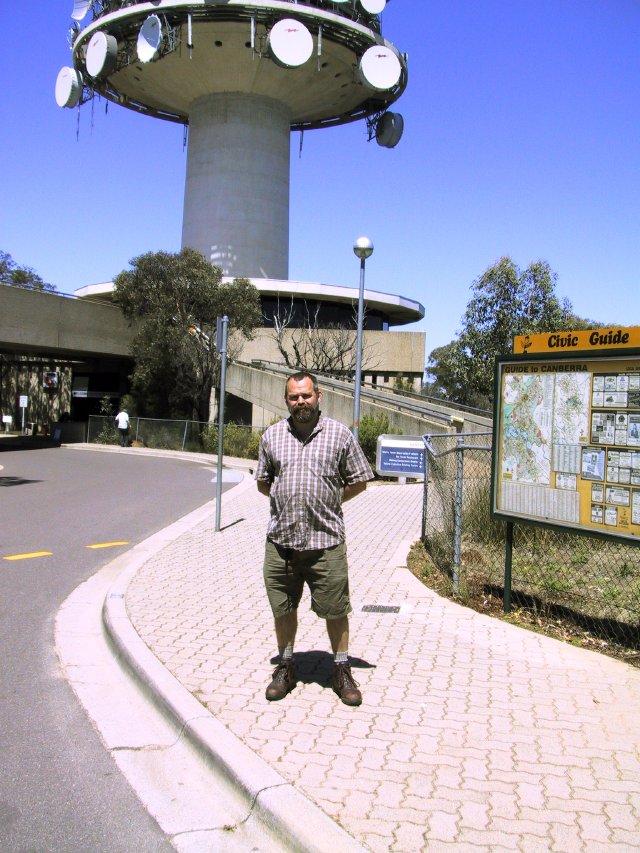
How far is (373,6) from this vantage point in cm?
4300

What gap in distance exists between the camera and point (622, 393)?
5.44 meters

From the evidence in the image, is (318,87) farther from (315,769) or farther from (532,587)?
(315,769)

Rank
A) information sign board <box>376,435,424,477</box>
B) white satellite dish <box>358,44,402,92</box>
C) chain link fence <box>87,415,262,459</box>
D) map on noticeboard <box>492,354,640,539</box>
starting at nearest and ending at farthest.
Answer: map on noticeboard <box>492,354,640,539</box> < information sign board <box>376,435,424,477</box> < chain link fence <box>87,415,262,459</box> < white satellite dish <box>358,44,402,92</box>

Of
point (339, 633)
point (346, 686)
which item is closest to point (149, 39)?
point (339, 633)

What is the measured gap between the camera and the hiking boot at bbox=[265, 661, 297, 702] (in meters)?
4.55

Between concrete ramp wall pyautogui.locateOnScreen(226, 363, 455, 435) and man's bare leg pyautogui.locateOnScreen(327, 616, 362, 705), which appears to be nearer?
man's bare leg pyautogui.locateOnScreen(327, 616, 362, 705)

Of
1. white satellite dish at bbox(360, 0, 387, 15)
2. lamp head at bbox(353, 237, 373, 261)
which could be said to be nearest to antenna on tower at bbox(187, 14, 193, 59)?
white satellite dish at bbox(360, 0, 387, 15)

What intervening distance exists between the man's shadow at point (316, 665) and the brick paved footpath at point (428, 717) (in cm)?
2

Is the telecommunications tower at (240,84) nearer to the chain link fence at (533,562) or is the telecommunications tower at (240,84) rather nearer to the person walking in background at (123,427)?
the person walking in background at (123,427)

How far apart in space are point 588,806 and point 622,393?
9.78 ft

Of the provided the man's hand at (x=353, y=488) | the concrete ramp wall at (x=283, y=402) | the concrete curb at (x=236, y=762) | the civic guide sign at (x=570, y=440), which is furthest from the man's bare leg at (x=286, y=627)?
the concrete ramp wall at (x=283, y=402)

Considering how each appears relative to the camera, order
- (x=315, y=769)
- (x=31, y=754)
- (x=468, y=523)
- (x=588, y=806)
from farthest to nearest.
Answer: (x=468, y=523) < (x=31, y=754) < (x=315, y=769) < (x=588, y=806)

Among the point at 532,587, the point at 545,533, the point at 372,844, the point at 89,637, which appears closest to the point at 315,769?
the point at 372,844

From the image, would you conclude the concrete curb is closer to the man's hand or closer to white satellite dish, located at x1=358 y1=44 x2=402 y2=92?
the man's hand
